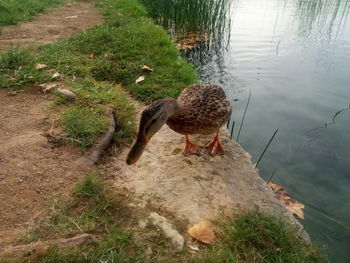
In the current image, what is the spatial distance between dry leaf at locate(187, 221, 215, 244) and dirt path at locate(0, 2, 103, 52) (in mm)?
5122

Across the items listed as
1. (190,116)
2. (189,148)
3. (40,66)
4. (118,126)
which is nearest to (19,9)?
(40,66)

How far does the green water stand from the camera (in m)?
3.86

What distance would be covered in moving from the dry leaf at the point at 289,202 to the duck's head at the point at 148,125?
1554 mm

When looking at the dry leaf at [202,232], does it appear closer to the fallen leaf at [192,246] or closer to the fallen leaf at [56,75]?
the fallen leaf at [192,246]

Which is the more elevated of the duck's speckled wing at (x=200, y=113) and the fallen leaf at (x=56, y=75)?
the duck's speckled wing at (x=200, y=113)

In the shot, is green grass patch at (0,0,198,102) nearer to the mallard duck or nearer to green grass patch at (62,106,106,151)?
green grass patch at (62,106,106,151)

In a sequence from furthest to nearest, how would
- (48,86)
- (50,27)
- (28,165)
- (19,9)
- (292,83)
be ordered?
(19,9) < (50,27) < (292,83) < (48,86) < (28,165)

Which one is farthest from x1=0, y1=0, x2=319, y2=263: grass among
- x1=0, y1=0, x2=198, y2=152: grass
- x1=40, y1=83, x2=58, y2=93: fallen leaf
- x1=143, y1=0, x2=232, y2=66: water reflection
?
x1=143, y1=0, x2=232, y2=66: water reflection

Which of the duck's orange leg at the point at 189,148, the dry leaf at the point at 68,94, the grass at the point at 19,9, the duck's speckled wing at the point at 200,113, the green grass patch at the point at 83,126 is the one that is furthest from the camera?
the grass at the point at 19,9

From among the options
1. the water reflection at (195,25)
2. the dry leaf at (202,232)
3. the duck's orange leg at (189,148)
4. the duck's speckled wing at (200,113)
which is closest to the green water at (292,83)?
the water reflection at (195,25)

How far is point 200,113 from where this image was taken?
3.36 m

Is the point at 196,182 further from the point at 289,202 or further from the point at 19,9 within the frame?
the point at 19,9

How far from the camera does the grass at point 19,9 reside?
804cm

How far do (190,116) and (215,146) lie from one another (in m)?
0.55
